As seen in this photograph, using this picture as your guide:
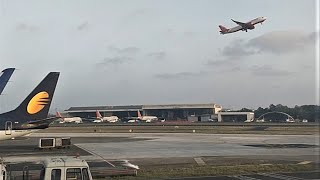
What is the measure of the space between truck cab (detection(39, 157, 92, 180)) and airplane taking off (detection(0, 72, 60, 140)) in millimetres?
21718

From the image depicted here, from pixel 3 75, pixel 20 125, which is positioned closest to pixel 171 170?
pixel 20 125

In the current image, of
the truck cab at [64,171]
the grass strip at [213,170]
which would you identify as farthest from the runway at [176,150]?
the truck cab at [64,171]

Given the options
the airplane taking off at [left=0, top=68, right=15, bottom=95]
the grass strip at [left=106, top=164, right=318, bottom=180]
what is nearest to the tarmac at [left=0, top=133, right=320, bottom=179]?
the grass strip at [left=106, top=164, right=318, bottom=180]

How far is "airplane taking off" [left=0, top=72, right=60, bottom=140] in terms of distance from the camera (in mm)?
33344

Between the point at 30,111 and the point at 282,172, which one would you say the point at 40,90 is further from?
the point at 282,172

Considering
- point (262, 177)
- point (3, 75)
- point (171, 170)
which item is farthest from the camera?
point (3, 75)

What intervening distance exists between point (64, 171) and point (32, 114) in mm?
23724

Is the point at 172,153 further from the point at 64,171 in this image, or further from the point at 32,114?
the point at 64,171

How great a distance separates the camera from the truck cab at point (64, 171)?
11.9m

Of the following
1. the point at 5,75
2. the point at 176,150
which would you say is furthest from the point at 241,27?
the point at 5,75

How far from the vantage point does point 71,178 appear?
12.0 metres

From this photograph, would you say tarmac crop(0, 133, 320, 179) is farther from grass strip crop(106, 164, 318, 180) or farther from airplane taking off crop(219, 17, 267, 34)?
airplane taking off crop(219, 17, 267, 34)

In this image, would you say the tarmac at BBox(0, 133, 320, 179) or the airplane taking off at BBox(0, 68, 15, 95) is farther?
the airplane taking off at BBox(0, 68, 15, 95)

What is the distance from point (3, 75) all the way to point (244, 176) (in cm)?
3405
